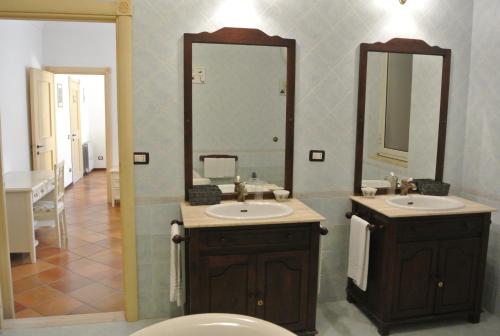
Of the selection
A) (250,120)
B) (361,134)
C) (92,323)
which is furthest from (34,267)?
(361,134)

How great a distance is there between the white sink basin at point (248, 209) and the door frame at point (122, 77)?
576 mm

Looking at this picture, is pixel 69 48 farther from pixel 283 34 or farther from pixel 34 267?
pixel 283 34

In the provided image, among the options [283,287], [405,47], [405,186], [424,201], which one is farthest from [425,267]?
[405,47]

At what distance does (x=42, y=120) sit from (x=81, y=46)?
1.41 meters

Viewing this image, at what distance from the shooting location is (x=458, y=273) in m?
3.00

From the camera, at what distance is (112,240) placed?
16.2ft

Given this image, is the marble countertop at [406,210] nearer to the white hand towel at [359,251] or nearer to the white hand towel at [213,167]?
the white hand towel at [359,251]

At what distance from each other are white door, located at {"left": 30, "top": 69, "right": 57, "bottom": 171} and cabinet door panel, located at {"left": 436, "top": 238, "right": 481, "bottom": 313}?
5.01 meters

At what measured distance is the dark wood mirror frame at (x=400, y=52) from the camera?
3.18 metres

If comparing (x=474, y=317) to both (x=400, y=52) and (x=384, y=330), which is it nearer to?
(x=384, y=330)

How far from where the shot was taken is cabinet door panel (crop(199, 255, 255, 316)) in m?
2.59

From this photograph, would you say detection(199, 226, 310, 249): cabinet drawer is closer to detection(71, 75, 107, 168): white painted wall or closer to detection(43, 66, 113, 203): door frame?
detection(43, 66, 113, 203): door frame

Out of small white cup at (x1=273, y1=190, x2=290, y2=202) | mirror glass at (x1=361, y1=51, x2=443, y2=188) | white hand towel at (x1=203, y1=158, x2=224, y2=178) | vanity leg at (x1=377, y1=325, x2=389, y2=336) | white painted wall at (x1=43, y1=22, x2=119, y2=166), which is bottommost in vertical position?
vanity leg at (x1=377, y1=325, x2=389, y2=336)

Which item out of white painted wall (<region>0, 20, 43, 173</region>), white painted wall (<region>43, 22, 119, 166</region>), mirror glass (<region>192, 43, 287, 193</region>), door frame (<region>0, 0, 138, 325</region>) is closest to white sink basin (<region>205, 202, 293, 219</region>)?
mirror glass (<region>192, 43, 287, 193</region>)
